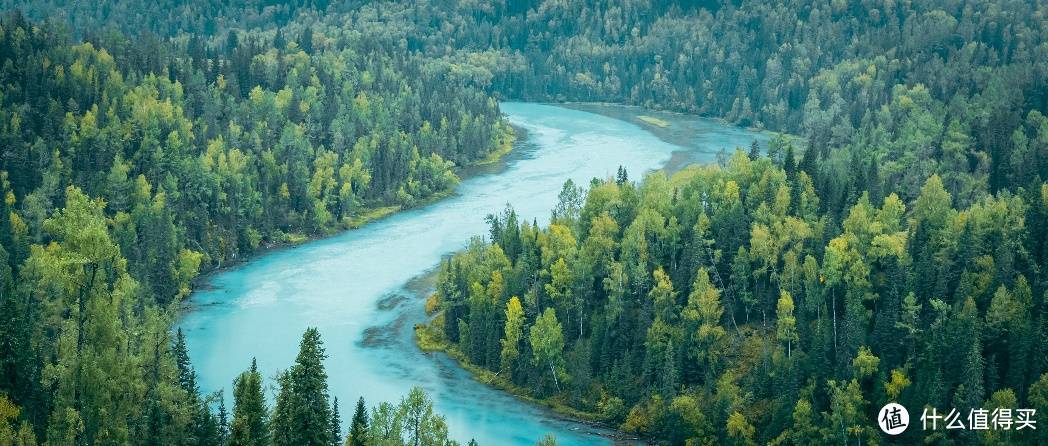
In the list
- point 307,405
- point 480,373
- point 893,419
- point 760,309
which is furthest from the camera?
point 480,373

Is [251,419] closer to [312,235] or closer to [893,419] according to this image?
[893,419]

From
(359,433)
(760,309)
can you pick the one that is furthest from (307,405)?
(760,309)

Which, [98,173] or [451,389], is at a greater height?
[98,173]

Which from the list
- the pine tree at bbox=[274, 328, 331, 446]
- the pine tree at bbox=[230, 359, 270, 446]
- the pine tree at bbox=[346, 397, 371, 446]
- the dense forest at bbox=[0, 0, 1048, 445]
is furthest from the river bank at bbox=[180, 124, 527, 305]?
the pine tree at bbox=[346, 397, 371, 446]

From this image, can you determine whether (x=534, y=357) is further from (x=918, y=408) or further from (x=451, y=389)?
(x=918, y=408)

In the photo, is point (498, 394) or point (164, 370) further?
point (498, 394)

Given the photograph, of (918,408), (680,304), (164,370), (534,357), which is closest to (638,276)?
(680,304)

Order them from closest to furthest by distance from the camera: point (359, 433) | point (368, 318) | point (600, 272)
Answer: point (359, 433) → point (600, 272) → point (368, 318)

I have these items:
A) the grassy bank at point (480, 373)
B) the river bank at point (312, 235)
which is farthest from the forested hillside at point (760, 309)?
the river bank at point (312, 235)
